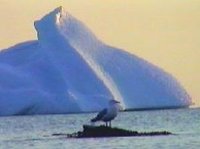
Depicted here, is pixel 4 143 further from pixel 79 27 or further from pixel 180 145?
pixel 79 27

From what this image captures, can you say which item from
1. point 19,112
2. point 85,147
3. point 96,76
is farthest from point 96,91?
point 85,147

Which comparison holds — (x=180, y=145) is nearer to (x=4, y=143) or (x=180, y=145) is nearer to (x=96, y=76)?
(x=4, y=143)

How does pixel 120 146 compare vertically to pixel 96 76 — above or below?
below

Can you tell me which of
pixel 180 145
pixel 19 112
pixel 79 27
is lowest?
pixel 180 145

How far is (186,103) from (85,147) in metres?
51.2

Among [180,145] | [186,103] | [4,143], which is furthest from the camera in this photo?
[186,103]

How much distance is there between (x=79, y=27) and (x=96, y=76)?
357cm

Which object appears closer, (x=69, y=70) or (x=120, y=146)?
(x=120, y=146)

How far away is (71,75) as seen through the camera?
2940 inches

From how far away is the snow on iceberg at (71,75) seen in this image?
74.6m

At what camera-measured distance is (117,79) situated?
3100 inches

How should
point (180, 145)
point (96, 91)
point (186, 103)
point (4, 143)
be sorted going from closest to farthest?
point (180, 145) → point (4, 143) → point (96, 91) → point (186, 103)

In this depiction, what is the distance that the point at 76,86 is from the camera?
245ft

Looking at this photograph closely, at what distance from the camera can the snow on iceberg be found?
74.6m
